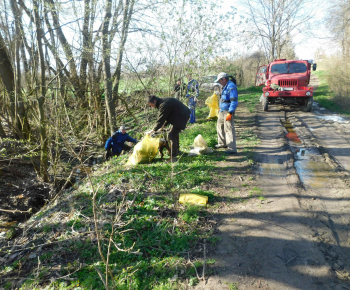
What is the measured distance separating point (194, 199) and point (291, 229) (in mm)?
1447

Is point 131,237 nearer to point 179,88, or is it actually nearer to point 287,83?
point 179,88

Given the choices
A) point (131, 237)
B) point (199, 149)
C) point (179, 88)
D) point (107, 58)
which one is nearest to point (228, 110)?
point (199, 149)

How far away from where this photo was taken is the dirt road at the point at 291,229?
8.38ft

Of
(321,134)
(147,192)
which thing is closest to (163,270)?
(147,192)

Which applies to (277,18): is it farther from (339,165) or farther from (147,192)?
(147,192)

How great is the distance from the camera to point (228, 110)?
5.85 meters

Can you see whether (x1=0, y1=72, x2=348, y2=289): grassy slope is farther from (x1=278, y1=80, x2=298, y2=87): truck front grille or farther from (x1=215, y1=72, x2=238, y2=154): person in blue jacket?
(x1=278, y1=80, x2=298, y2=87): truck front grille

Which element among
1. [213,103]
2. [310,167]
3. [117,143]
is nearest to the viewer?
[310,167]

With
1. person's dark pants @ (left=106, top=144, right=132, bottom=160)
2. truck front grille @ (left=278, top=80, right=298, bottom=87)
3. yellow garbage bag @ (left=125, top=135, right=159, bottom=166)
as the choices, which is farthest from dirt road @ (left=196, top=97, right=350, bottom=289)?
truck front grille @ (left=278, top=80, right=298, bottom=87)

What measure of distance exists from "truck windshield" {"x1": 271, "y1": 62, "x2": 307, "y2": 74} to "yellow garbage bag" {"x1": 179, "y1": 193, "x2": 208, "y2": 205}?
9888 millimetres

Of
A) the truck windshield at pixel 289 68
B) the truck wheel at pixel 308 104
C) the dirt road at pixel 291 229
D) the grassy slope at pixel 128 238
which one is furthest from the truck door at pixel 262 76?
the grassy slope at pixel 128 238

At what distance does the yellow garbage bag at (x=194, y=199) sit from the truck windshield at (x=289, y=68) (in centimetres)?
989

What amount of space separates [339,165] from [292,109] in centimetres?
721

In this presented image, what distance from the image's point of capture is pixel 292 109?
11.7 m
